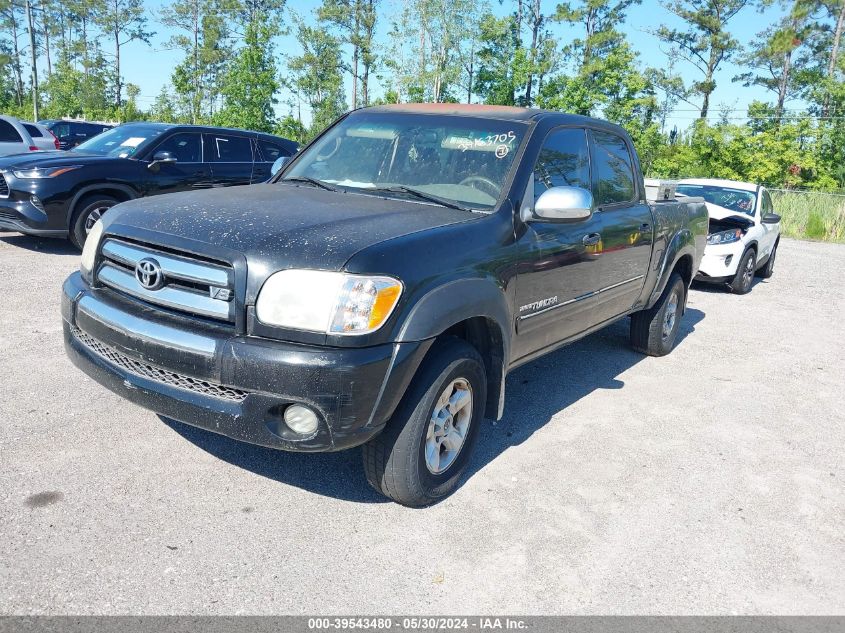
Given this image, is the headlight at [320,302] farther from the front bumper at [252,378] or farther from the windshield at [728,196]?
the windshield at [728,196]

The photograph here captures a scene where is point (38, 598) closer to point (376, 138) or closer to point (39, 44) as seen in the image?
point (376, 138)

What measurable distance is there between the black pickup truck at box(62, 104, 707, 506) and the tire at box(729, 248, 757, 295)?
246 inches

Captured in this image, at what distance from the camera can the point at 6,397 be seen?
4.17m

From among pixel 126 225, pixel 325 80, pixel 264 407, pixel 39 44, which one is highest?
pixel 39 44

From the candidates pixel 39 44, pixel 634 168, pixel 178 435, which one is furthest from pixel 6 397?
pixel 39 44

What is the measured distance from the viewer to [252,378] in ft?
8.87

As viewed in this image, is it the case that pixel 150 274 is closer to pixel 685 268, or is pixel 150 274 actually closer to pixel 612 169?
pixel 612 169

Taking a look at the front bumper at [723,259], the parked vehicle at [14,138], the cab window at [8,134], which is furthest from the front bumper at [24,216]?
the front bumper at [723,259]

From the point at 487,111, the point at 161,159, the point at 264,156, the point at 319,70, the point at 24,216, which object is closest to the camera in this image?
the point at 487,111

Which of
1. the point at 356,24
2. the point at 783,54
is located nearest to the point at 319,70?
the point at 356,24

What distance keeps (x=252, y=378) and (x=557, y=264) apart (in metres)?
2.03

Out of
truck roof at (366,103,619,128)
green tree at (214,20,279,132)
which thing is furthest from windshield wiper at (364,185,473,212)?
green tree at (214,20,279,132)

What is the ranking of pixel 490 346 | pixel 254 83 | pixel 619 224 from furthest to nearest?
1. pixel 254 83
2. pixel 619 224
3. pixel 490 346

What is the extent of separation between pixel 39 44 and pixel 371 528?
71.0 metres
